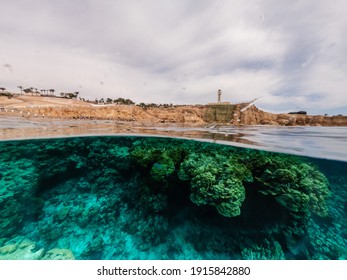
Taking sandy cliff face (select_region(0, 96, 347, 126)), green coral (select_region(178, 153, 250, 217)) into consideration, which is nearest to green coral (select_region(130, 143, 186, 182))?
green coral (select_region(178, 153, 250, 217))

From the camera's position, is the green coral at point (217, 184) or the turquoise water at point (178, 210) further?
the green coral at point (217, 184)

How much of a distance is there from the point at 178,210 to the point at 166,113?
49.6 m

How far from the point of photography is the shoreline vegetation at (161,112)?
144ft

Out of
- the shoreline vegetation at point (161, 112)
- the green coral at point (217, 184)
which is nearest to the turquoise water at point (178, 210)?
the green coral at point (217, 184)

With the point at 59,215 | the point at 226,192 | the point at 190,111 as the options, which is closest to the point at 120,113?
the point at 190,111

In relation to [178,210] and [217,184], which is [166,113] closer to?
[178,210]

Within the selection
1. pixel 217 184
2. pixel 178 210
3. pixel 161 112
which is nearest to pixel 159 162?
pixel 178 210

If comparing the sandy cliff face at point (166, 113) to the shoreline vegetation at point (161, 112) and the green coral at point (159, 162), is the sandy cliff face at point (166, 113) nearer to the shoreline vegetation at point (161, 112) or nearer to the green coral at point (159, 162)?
the shoreline vegetation at point (161, 112)

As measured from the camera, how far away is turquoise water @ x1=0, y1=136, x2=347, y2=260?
729cm

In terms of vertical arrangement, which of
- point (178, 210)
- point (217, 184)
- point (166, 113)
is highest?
point (166, 113)

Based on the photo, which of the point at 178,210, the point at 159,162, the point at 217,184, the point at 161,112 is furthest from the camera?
the point at 161,112

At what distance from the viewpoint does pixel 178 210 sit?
350 inches

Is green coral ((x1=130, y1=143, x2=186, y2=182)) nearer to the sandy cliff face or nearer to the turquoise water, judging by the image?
the turquoise water

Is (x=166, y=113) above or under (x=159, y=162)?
above
